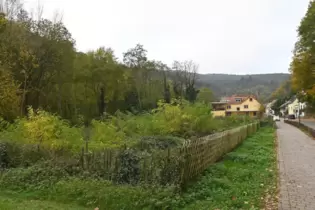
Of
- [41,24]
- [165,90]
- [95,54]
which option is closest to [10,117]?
[41,24]

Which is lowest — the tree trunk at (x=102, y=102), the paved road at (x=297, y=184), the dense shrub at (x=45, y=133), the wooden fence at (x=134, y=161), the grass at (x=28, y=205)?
the grass at (x=28, y=205)

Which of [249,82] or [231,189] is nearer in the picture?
[231,189]

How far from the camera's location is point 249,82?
512ft

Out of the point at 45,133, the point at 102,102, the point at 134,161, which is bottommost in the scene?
the point at 134,161

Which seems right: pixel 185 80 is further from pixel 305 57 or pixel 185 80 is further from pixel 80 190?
pixel 80 190

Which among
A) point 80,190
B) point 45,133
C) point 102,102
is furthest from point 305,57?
point 80,190

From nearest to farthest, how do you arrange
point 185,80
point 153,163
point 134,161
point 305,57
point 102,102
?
point 153,163, point 134,161, point 305,57, point 102,102, point 185,80

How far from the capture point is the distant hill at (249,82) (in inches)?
5620

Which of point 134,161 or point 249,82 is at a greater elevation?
point 249,82

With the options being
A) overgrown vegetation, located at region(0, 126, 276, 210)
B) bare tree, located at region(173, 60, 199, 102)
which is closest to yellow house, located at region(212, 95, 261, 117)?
bare tree, located at region(173, 60, 199, 102)

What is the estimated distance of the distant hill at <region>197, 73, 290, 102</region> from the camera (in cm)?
14275

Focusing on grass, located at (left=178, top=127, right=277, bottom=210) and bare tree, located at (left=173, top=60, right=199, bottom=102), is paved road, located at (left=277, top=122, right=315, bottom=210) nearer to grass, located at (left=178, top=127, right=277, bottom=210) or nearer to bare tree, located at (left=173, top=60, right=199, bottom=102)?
grass, located at (left=178, top=127, right=277, bottom=210)

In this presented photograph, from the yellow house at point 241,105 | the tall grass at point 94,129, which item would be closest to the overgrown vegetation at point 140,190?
the tall grass at point 94,129

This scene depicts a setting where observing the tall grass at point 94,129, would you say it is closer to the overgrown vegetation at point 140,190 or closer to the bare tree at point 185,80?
the overgrown vegetation at point 140,190
